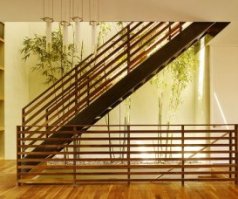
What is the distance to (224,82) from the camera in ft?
21.8

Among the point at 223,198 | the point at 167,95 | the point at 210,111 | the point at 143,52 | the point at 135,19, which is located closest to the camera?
the point at 223,198

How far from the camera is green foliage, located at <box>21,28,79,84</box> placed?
273 inches

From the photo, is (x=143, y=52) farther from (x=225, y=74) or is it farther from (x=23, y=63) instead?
(x=23, y=63)

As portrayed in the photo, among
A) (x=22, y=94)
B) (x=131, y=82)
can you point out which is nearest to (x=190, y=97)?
(x=131, y=82)

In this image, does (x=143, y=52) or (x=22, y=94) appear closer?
(x=143, y=52)

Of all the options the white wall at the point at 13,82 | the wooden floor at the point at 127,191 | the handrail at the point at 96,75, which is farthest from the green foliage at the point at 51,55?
the wooden floor at the point at 127,191

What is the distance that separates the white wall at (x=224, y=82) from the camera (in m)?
6.62

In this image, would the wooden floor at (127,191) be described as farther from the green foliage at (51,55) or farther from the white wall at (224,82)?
the green foliage at (51,55)

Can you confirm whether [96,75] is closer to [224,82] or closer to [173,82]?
[173,82]

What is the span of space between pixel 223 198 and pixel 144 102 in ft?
11.6

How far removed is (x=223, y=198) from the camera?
3.92 metres

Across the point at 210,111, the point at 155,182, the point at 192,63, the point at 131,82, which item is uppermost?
the point at 192,63

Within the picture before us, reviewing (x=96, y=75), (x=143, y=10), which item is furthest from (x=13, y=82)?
(x=143, y=10)

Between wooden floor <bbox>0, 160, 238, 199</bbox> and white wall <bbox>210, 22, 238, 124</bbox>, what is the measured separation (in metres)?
2.28
